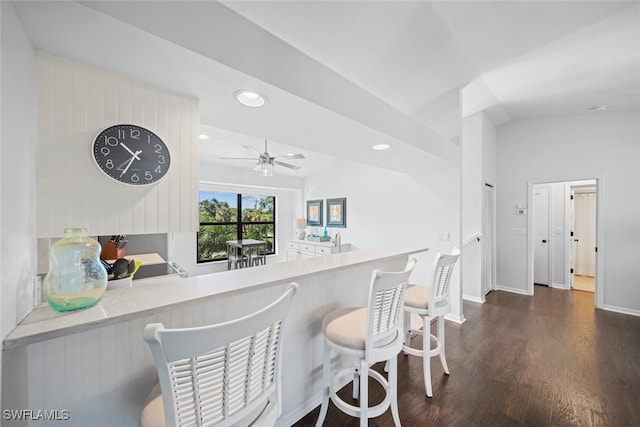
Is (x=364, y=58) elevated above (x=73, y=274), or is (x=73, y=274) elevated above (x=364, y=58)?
(x=364, y=58)

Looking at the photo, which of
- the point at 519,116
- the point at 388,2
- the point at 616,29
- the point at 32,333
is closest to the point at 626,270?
the point at 519,116

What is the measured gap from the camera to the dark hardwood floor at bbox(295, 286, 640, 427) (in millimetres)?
1748

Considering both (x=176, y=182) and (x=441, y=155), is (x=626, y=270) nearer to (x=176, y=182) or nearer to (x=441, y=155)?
(x=441, y=155)

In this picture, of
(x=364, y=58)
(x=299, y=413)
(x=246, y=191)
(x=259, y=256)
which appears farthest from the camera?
(x=246, y=191)

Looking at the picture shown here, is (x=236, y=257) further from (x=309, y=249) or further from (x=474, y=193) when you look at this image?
(x=474, y=193)

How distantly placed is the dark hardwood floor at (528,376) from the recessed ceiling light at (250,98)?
77.6 inches

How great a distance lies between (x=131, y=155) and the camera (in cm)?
119

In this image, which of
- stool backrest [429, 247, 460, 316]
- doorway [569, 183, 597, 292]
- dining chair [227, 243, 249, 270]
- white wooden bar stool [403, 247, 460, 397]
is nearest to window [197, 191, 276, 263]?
dining chair [227, 243, 249, 270]

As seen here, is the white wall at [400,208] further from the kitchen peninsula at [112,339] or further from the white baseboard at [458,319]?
the kitchen peninsula at [112,339]

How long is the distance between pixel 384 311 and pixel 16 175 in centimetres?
158

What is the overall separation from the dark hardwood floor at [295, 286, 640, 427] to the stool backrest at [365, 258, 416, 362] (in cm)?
64

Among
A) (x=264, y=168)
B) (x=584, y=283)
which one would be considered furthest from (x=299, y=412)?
(x=584, y=283)

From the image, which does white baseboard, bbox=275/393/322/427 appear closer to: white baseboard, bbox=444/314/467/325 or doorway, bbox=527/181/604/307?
white baseboard, bbox=444/314/467/325

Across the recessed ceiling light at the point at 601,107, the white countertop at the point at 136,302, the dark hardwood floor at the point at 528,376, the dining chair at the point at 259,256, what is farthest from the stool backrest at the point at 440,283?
the dining chair at the point at 259,256
